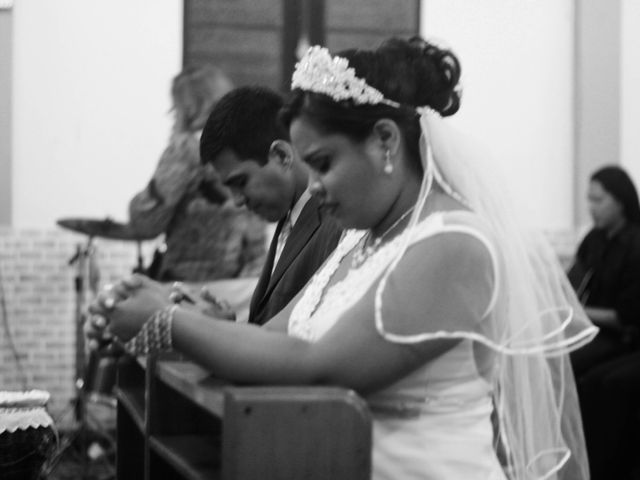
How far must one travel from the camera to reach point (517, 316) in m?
2.54

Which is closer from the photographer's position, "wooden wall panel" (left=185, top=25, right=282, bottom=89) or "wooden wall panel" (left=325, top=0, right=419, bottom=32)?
"wooden wall panel" (left=185, top=25, right=282, bottom=89)

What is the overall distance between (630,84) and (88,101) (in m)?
3.62

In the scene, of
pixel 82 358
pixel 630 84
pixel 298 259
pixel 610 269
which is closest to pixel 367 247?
pixel 298 259

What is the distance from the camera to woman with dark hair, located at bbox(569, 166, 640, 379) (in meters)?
6.50

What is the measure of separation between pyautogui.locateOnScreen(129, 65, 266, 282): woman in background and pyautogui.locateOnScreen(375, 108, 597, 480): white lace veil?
2379 millimetres

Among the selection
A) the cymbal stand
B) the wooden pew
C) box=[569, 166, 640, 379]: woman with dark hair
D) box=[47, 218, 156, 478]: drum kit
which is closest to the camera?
the wooden pew

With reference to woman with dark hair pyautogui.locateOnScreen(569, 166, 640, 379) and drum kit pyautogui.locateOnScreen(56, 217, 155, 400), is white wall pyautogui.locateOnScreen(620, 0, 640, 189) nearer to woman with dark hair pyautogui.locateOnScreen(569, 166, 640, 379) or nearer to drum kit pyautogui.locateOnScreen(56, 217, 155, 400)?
woman with dark hair pyautogui.locateOnScreen(569, 166, 640, 379)

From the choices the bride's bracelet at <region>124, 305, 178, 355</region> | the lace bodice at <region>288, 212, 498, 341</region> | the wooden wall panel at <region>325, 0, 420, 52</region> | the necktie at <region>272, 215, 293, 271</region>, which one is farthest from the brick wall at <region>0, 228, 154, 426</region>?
the bride's bracelet at <region>124, 305, 178, 355</region>

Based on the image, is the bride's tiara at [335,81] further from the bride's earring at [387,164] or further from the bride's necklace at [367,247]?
the bride's necklace at [367,247]

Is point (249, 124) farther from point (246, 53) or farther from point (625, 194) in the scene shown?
point (246, 53)

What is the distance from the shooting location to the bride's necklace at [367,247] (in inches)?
99.3

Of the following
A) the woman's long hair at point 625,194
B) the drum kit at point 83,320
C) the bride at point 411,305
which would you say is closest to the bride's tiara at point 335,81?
the bride at point 411,305

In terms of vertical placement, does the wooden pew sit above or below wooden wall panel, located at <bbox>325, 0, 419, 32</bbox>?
below

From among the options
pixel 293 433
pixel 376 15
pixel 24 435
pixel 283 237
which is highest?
pixel 376 15
